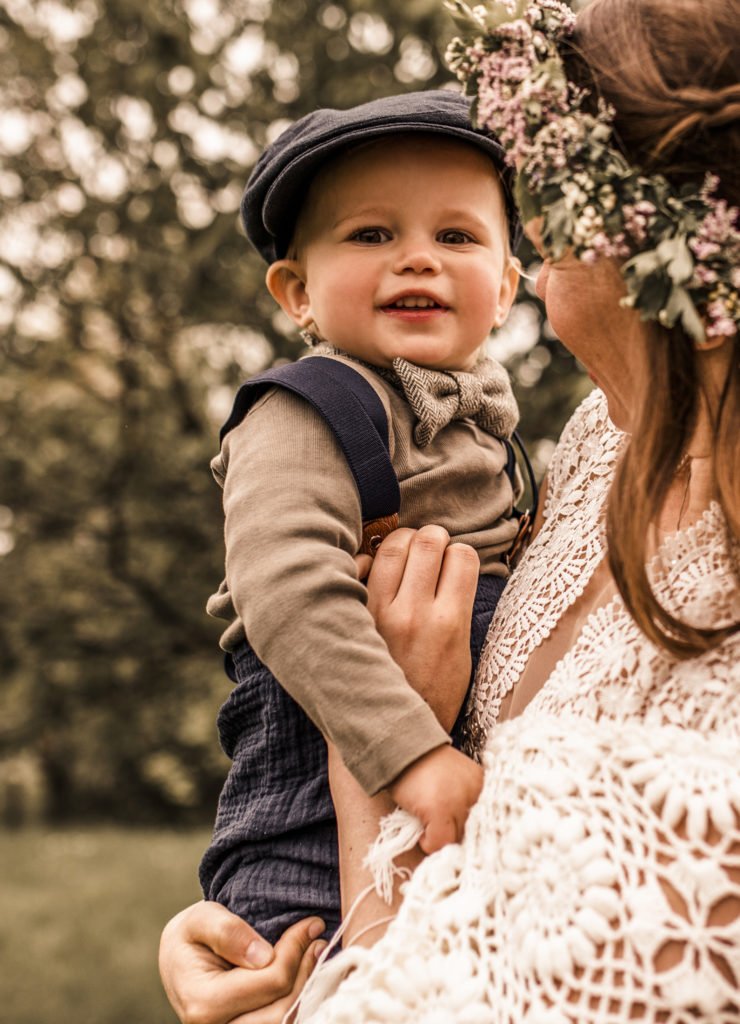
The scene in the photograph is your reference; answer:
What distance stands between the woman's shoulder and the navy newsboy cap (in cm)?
48

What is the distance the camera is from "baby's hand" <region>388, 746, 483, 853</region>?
5.90 ft

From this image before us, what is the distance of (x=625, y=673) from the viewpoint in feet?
5.64

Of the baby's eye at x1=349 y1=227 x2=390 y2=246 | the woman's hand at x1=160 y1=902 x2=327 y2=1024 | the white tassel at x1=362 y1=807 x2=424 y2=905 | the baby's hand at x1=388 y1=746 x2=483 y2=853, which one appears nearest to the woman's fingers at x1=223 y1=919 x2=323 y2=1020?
the woman's hand at x1=160 y1=902 x2=327 y2=1024

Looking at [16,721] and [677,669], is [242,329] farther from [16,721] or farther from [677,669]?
[677,669]

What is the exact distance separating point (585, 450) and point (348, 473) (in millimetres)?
634

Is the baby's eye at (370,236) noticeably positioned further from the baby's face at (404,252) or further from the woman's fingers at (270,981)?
the woman's fingers at (270,981)

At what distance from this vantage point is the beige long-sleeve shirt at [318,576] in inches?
72.7

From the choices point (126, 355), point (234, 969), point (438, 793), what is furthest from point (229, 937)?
point (126, 355)

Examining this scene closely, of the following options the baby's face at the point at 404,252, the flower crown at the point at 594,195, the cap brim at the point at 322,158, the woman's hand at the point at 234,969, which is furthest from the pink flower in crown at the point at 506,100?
the woman's hand at the point at 234,969

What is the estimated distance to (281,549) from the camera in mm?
1951

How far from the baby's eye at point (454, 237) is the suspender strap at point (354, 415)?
416 mm

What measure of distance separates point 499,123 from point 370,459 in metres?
0.60

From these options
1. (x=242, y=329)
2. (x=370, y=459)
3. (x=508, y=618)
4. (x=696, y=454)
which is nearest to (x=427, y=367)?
(x=370, y=459)

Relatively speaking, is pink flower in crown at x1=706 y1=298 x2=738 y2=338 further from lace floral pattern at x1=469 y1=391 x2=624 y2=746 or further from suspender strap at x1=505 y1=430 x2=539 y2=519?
suspender strap at x1=505 y1=430 x2=539 y2=519
